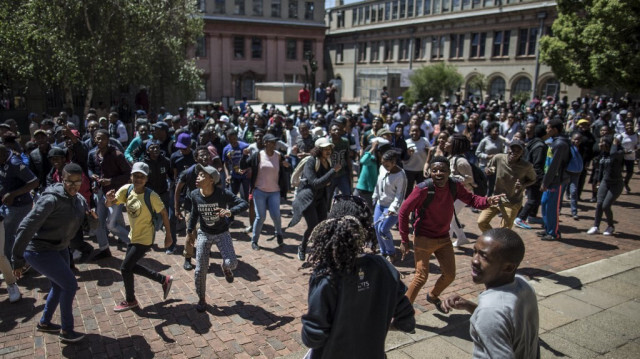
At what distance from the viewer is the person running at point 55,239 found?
435 cm

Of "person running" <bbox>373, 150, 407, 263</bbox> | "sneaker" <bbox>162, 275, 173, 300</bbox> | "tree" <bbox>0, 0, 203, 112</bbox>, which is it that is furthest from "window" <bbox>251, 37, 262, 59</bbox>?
"sneaker" <bbox>162, 275, 173, 300</bbox>

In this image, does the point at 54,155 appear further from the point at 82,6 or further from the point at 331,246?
the point at 82,6

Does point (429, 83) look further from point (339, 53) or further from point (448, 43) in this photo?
point (339, 53)

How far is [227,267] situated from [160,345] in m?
1.11

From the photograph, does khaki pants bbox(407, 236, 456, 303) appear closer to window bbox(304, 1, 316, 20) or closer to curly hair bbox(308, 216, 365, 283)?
curly hair bbox(308, 216, 365, 283)

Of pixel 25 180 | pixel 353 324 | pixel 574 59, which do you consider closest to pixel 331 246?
pixel 353 324

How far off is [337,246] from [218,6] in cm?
4580

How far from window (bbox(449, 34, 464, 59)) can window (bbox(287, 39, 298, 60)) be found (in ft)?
52.0

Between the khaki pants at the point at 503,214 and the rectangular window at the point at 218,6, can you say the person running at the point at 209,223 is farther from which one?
the rectangular window at the point at 218,6

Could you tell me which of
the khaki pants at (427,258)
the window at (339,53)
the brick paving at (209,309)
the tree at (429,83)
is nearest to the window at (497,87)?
the tree at (429,83)

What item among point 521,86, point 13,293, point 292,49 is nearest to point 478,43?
point 521,86

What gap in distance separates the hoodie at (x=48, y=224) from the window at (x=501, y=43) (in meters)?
39.5

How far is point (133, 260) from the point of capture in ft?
17.3

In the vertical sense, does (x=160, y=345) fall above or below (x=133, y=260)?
below
